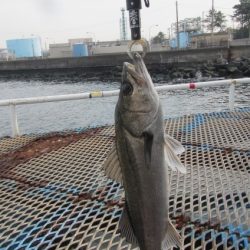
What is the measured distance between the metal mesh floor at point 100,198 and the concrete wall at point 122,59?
3940cm

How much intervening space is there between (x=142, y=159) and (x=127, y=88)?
42 centimetres

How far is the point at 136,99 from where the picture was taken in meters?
2.06

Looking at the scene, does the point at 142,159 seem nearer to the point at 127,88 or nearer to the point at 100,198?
the point at 127,88

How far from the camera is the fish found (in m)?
2.06

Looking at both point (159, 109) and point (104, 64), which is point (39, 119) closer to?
point (159, 109)

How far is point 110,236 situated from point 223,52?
52352mm

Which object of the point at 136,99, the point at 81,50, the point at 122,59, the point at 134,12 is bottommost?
the point at 122,59

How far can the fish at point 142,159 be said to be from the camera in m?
2.06

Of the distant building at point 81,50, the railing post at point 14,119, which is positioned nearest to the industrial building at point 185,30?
the distant building at point 81,50

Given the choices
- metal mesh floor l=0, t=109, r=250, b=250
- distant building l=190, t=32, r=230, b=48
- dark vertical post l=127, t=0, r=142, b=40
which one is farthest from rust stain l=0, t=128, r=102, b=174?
distant building l=190, t=32, r=230, b=48

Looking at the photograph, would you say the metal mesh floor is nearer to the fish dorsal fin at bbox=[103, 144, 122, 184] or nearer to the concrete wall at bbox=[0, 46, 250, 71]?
the fish dorsal fin at bbox=[103, 144, 122, 184]

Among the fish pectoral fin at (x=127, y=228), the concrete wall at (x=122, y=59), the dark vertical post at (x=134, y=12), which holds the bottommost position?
the concrete wall at (x=122, y=59)

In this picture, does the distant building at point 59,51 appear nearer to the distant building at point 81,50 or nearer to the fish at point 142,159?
the distant building at point 81,50

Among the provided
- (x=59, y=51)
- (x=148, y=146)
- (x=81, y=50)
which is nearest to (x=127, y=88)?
(x=148, y=146)
